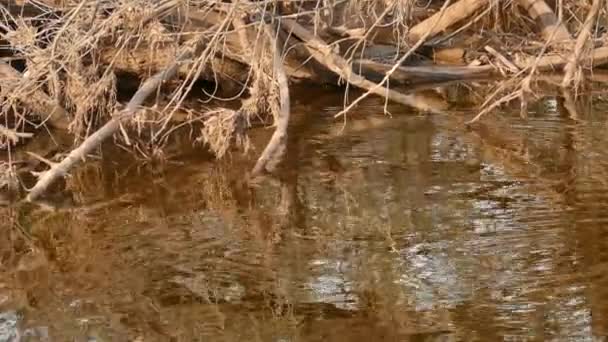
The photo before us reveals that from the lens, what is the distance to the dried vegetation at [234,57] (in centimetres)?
807

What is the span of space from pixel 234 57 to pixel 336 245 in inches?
177

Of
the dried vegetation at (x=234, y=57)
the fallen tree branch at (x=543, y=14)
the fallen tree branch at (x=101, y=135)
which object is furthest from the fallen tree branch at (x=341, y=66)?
the fallen tree branch at (x=543, y=14)

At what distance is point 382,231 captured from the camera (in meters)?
6.50

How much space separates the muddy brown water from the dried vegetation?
0.42 meters

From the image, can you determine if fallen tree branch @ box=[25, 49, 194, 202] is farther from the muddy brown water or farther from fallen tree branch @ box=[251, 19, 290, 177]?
fallen tree branch @ box=[251, 19, 290, 177]

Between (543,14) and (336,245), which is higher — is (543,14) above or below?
above

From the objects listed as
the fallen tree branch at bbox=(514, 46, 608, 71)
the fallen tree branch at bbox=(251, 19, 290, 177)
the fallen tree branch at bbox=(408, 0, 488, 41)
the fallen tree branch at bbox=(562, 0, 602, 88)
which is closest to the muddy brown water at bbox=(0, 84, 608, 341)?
the fallen tree branch at bbox=(251, 19, 290, 177)

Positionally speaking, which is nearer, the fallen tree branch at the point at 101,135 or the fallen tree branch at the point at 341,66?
the fallen tree branch at the point at 101,135

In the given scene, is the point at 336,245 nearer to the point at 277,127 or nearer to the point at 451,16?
the point at 277,127

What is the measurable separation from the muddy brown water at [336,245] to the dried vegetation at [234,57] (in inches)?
16.6

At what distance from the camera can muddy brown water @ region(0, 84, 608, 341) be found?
5.24m

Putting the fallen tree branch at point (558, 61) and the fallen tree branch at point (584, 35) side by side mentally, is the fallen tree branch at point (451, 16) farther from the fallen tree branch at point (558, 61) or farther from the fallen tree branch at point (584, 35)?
the fallen tree branch at point (584, 35)

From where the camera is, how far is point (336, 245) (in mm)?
6289

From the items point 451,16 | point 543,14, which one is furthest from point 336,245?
point 543,14
